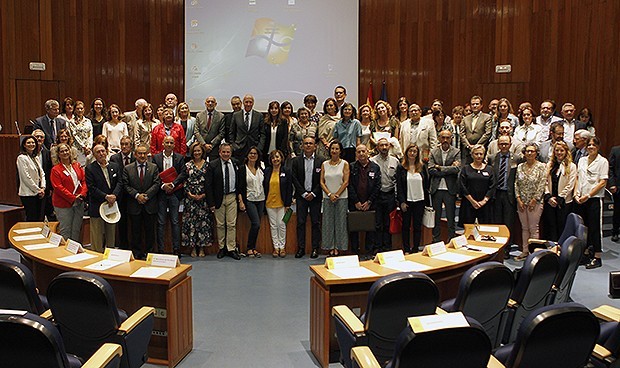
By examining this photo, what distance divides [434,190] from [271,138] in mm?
→ 2467

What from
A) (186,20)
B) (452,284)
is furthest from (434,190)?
(186,20)

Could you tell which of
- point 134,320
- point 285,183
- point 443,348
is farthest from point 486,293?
point 285,183

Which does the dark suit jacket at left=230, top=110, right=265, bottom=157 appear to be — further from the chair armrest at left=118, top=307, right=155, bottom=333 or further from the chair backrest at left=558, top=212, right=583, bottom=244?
the chair armrest at left=118, top=307, right=155, bottom=333

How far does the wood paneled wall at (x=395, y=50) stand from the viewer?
1124cm

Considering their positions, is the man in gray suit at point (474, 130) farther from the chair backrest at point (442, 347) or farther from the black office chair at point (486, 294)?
the chair backrest at point (442, 347)

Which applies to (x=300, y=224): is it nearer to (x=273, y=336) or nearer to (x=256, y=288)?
(x=256, y=288)

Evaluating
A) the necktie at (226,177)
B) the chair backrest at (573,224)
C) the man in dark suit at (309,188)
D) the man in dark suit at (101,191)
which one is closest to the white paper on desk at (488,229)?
the chair backrest at (573,224)

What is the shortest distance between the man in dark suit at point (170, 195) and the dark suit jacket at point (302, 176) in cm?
148

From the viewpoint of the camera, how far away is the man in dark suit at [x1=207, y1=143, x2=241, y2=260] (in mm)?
7770

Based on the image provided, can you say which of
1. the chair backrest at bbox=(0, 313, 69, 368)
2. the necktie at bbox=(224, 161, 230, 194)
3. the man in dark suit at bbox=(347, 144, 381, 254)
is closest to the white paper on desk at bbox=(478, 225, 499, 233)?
the man in dark suit at bbox=(347, 144, 381, 254)

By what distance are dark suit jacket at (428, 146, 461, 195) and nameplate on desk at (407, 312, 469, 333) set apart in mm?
5344

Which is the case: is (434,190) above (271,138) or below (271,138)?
below

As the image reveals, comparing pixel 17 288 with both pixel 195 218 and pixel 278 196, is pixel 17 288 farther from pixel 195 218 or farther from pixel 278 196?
pixel 278 196

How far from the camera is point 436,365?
8.38 feet
